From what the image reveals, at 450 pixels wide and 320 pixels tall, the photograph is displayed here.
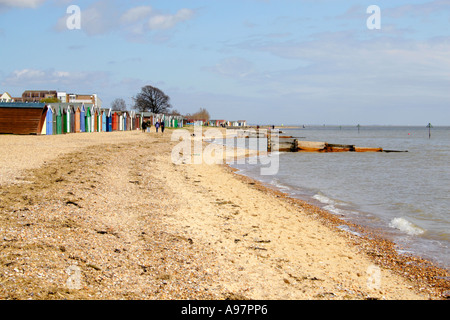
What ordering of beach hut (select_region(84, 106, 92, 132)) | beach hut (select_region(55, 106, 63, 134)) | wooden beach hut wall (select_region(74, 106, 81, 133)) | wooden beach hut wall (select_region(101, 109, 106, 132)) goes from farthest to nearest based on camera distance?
1. wooden beach hut wall (select_region(101, 109, 106, 132))
2. beach hut (select_region(84, 106, 92, 132))
3. wooden beach hut wall (select_region(74, 106, 81, 133))
4. beach hut (select_region(55, 106, 63, 134))

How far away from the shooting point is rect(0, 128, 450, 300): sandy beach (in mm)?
5609

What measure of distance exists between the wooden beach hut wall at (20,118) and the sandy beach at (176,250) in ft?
78.8

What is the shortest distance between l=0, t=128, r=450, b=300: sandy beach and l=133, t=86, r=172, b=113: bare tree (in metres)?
108

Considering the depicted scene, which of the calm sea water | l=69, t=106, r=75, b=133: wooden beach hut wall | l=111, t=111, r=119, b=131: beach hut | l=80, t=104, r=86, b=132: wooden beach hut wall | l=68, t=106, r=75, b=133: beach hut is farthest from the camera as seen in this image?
l=111, t=111, r=119, b=131: beach hut

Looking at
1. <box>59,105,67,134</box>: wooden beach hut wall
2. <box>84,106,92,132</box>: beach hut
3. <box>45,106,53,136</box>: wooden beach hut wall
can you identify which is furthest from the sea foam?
<box>84,106,92,132</box>: beach hut

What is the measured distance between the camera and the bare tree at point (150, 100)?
118 m

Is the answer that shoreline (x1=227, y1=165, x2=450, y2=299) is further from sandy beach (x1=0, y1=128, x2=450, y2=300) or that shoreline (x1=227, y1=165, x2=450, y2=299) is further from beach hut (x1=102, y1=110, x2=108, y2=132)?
beach hut (x1=102, y1=110, x2=108, y2=132)

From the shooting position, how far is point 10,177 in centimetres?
1200

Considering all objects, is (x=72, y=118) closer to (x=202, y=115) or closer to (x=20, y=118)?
(x=20, y=118)

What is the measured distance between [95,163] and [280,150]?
3174cm

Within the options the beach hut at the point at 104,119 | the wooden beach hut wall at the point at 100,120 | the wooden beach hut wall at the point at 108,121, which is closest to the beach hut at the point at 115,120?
the wooden beach hut wall at the point at 108,121
